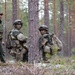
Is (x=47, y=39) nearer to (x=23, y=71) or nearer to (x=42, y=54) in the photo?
(x=42, y=54)

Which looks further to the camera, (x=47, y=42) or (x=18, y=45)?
(x=18, y=45)

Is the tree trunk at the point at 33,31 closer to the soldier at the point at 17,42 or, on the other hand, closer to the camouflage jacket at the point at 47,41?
the camouflage jacket at the point at 47,41

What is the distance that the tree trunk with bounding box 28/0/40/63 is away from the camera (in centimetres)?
881

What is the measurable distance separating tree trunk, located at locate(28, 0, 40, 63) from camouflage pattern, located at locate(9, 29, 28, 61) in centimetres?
86

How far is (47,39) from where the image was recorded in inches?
381

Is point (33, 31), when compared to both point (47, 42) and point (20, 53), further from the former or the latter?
point (20, 53)

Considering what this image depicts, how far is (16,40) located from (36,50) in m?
1.17

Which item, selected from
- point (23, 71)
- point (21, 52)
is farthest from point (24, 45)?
point (23, 71)

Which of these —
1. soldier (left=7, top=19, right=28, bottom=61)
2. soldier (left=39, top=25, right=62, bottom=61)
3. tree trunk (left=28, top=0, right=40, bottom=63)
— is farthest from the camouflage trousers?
tree trunk (left=28, top=0, right=40, bottom=63)

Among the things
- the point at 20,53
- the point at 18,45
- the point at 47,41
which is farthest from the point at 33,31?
the point at 20,53

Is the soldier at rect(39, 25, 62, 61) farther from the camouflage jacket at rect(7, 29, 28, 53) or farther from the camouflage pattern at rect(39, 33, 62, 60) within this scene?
the camouflage jacket at rect(7, 29, 28, 53)

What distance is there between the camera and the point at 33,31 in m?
8.87

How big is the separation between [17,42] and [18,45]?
145mm

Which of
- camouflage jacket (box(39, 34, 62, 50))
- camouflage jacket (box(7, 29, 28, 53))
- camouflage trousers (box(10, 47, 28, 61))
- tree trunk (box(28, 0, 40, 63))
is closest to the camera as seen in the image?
tree trunk (box(28, 0, 40, 63))
